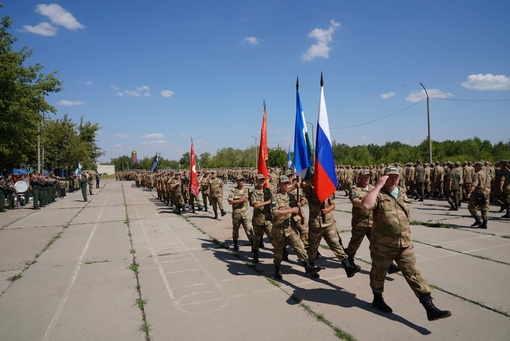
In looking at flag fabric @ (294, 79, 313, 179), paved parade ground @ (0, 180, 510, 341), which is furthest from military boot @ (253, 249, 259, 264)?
flag fabric @ (294, 79, 313, 179)

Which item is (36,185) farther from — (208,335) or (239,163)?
(239,163)

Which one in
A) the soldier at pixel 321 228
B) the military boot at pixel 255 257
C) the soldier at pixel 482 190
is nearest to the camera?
the soldier at pixel 321 228

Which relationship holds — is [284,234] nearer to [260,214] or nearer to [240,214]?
[260,214]

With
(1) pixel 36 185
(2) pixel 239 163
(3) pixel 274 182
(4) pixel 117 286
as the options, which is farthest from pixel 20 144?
(2) pixel 239 163

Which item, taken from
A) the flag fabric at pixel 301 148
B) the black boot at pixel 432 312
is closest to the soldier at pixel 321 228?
the flag fabric at pixel 301 148

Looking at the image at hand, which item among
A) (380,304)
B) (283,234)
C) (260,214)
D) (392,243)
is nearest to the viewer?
(392,243)

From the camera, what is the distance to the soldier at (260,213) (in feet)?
21.7

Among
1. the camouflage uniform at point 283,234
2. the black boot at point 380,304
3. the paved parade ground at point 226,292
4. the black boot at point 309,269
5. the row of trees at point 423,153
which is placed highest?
the row of trees at point 423,153

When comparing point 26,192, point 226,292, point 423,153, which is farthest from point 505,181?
point 423,153

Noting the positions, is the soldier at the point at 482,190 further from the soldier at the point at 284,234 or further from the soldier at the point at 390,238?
the soldier at the point at 284,234

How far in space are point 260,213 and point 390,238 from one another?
302cm

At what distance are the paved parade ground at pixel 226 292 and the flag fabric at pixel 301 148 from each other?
75.1 inches

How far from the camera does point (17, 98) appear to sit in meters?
18.3

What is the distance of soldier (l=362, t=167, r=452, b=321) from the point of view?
13.0ft
